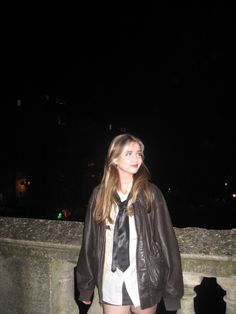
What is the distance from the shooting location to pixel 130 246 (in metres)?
2.49

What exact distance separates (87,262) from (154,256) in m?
0.54

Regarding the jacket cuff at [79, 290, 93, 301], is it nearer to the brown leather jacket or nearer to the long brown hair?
the brown leather jacket

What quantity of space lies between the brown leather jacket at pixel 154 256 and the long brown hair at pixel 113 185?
0.05 metres

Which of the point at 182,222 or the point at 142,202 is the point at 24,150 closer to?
the point at 182,222

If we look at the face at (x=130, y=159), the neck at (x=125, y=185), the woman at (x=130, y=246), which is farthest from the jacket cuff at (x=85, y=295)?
the face at (x=130, y=159)

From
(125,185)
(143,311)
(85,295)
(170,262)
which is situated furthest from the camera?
(125,185)

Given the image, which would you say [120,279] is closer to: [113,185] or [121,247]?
[121,247]

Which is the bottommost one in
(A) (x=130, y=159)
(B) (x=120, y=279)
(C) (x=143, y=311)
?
(C) (x=143, y=311)

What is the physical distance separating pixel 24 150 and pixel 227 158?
27.3m

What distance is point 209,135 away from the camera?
43.7 m

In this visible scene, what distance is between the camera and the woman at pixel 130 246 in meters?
2.41

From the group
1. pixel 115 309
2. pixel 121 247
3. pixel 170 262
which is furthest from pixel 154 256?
pixel 115 309

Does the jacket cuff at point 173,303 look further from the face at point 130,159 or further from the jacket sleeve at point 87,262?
the face at point 130,159

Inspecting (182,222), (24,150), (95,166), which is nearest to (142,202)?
(182,222)
